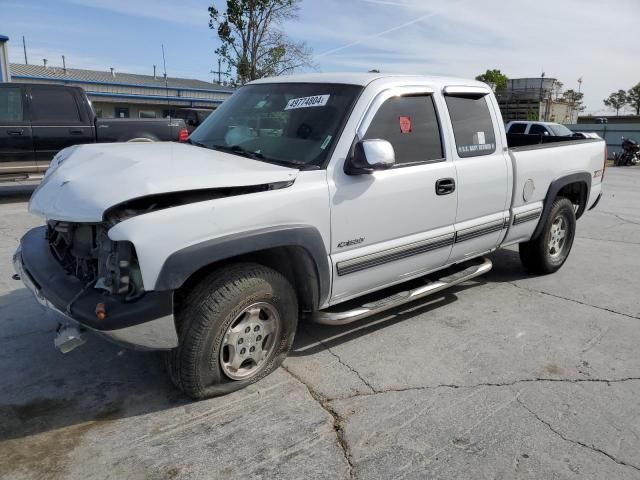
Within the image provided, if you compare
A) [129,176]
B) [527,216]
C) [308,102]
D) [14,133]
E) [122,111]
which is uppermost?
[122,111]

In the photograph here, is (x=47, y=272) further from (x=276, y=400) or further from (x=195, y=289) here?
(x=276, y=400)

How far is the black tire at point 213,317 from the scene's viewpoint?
9.27 feet

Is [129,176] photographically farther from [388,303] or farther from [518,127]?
[518,127]

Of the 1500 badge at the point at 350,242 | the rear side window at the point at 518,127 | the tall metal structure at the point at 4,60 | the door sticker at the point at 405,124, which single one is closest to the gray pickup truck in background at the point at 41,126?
the door sticker at the point at 405,124

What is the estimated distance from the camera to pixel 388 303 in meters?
3.77

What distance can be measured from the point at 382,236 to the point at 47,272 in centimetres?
214

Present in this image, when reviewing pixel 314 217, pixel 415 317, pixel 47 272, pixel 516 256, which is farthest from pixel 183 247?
pixel 516 256

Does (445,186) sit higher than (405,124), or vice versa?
(405,124)

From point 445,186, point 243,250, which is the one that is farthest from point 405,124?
point 243,250

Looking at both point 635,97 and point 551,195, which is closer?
point 551,195

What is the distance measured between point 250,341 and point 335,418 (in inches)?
26.8

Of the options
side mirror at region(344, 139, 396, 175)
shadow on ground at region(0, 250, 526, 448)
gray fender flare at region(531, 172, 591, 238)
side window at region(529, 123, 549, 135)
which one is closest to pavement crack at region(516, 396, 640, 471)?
shadow on ground at region(0, 250, 526, 448)

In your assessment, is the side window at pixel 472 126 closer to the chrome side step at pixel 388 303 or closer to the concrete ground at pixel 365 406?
the chrome side step at pixel 388 303

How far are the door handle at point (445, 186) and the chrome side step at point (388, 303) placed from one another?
0.77m
